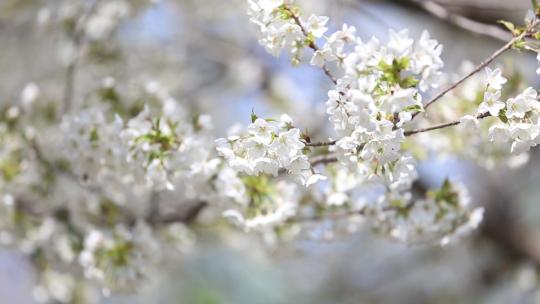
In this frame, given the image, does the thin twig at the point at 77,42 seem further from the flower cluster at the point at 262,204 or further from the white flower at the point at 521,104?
the white flower at the point at 521,104

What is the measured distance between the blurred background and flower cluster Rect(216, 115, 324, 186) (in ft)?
5.14

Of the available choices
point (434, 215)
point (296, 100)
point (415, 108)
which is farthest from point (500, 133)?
point (296, 100)

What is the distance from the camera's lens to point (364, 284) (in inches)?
204

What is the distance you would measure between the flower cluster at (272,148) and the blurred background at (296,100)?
157 centimetres

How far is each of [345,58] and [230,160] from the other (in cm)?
34

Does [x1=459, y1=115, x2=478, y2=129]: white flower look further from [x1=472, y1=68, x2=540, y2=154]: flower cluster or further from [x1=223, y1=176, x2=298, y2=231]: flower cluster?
[x1=223, y1=176, x2=298, y2=231]: flower cluster

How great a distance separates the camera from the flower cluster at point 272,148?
153 cm

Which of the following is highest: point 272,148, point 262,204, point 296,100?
point 296,100

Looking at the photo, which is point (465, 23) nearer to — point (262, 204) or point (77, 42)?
point (262, 204)

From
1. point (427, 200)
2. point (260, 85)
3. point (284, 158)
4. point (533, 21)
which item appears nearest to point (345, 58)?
point (284, 158)


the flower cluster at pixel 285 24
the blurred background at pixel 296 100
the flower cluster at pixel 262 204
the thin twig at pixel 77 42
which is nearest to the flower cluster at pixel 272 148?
the flower cluster at pixel 285 24

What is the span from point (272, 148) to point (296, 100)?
298 cm

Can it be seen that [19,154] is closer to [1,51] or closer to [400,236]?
[400,236]

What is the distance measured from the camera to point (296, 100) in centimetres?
448
